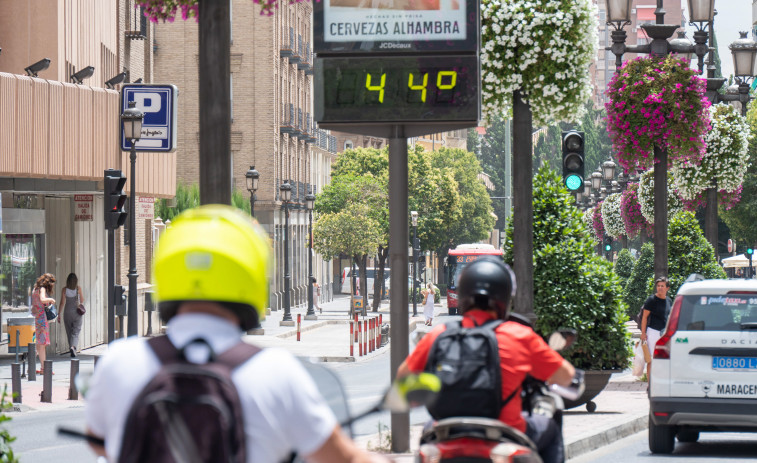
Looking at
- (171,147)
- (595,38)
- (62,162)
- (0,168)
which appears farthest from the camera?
(62,162)

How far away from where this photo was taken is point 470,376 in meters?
5.49

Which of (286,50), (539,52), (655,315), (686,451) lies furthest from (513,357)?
(286,50)

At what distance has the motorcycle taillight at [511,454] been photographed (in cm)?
532

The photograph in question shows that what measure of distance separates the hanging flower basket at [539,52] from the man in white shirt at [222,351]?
10.5 m

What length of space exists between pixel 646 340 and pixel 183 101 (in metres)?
47.9

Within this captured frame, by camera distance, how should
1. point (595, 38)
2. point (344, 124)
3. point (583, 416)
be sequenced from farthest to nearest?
point (583, 416) → point (595, 38) → point (344, 124)

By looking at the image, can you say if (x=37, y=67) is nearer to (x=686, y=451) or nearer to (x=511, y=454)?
(x=686, y=451)

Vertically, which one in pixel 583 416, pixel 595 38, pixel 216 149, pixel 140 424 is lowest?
pixel 583 416

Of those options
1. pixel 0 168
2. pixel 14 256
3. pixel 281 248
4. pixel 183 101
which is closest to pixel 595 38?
pixel 0 168

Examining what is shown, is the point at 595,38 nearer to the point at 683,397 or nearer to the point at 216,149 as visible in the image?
the point at 683,397

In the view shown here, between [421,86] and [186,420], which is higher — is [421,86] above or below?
above

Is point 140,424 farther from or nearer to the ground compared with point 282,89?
nearer to the ground

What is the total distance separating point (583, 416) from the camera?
50.2 ft

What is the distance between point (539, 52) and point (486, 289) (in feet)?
25.8
